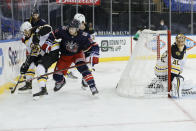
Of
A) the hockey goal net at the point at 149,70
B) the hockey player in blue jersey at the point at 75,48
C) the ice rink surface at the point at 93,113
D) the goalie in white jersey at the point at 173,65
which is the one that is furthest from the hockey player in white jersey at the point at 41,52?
the goalie in white jersey at the point at 173,65

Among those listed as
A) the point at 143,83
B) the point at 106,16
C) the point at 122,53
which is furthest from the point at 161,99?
the point at 106,16

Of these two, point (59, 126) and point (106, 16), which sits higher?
point (106, 16)

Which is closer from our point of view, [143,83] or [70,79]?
[143,83]

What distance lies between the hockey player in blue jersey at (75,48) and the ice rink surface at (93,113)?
0.82ft

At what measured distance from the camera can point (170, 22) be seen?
985cm

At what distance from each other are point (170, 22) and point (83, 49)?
711 cm

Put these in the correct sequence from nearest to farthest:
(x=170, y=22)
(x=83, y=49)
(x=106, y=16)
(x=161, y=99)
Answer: (x=161, y=99) → (x=83, y=49) → (x=106, y=16) → (x=170, y=22)

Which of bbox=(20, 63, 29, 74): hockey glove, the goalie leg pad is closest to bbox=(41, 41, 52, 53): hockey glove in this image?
bbox=(20, 63, 29, 74): hockey glove

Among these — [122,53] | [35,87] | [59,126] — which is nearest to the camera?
[59,126]

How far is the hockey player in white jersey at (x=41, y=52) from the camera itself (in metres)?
3.22

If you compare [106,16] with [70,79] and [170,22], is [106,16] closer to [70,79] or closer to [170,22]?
[170,22]

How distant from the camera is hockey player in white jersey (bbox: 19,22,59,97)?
10.6 feet

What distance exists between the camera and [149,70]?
3312mm

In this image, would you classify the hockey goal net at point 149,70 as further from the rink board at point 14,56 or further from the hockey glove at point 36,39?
the hockey glove at point 36,39
